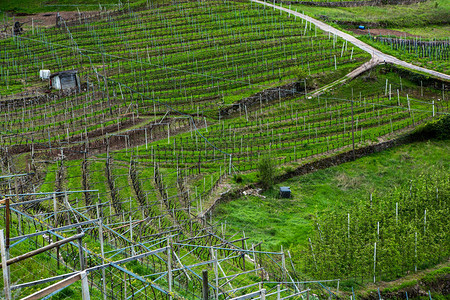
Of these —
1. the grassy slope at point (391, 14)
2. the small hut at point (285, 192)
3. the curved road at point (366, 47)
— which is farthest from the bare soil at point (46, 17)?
the small hut at point (285, 192)

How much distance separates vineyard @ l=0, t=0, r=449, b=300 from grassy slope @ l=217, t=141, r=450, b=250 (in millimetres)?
1966

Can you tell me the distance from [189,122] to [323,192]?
17911mm

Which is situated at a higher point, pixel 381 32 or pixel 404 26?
pixel 404 26

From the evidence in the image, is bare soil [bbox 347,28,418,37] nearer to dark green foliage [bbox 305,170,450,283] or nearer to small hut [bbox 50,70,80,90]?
small hut [bbox 50,70,80,90]

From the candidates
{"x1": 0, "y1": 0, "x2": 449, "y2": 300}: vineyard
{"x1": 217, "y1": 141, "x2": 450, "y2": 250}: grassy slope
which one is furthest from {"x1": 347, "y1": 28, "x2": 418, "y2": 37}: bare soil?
{"x1": 217, "y1": 141, "x2": 450, "y2": 250}: grassy slope

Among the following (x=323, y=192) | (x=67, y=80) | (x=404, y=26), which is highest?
(x=404, y=26)

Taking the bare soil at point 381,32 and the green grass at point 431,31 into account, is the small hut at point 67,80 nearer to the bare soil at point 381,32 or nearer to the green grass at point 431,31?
the bare soil at point 381,32

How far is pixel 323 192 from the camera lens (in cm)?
5291

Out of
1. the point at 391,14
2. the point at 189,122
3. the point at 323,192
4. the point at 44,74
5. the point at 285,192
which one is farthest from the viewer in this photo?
the point at 391,14

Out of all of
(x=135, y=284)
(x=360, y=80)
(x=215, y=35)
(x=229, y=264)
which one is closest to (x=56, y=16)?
(x=215, y=35)

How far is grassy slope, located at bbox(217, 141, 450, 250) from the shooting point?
46781 mm

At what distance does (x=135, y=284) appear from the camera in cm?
2647

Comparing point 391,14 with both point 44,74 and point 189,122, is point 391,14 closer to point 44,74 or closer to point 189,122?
point 189,122

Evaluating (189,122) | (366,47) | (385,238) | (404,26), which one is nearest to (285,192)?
(385,238)
